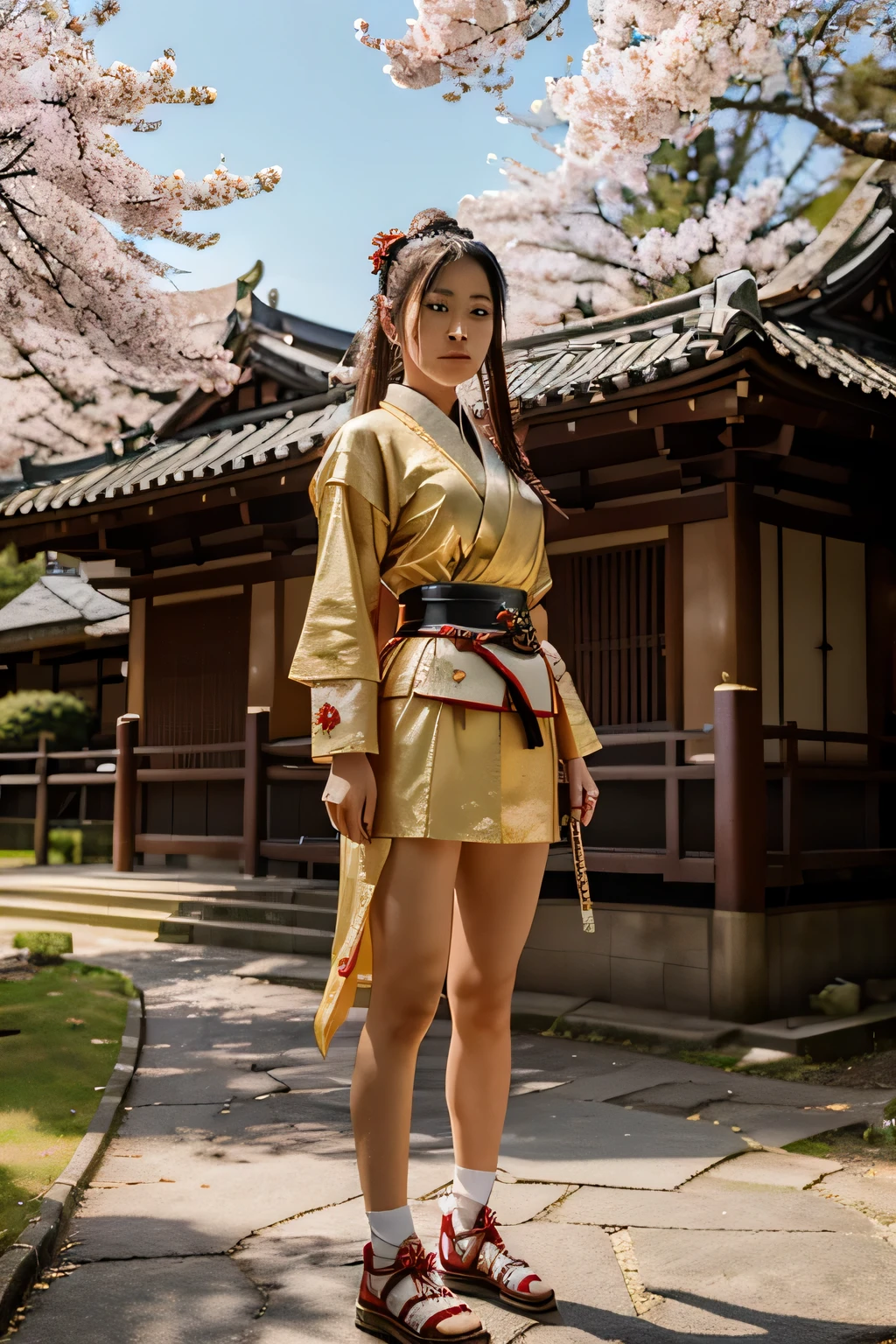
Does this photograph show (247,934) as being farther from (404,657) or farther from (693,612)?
(404,657)

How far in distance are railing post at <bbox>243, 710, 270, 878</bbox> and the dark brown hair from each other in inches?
272

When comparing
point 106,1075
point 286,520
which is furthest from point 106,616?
point 106,1075

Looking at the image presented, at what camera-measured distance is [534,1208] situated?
3.53 meters

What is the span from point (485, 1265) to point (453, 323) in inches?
88.9

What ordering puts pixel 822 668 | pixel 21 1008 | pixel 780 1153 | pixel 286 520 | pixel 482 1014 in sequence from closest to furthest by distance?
pixel 482 1014, pixel 780 1153, pixel 21 1008, pixel 822 668, pixel 286 520

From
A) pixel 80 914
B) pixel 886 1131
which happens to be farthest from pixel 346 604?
pixel 80 914

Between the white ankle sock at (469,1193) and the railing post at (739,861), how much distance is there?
12.9 feet

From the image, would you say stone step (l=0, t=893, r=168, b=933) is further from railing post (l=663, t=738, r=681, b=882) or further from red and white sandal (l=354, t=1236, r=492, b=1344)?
red and white sandal (l=354, t=1236, r=492, b=1344)

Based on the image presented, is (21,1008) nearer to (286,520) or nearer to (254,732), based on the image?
(254,732)

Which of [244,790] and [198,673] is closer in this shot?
[244,790]

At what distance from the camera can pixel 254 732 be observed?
9867mm

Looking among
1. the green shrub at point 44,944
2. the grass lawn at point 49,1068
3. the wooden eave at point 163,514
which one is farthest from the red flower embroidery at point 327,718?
the wooden eave at point 163,514

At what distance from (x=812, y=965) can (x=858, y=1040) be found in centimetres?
67

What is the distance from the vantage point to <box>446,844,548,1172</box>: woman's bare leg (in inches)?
111
